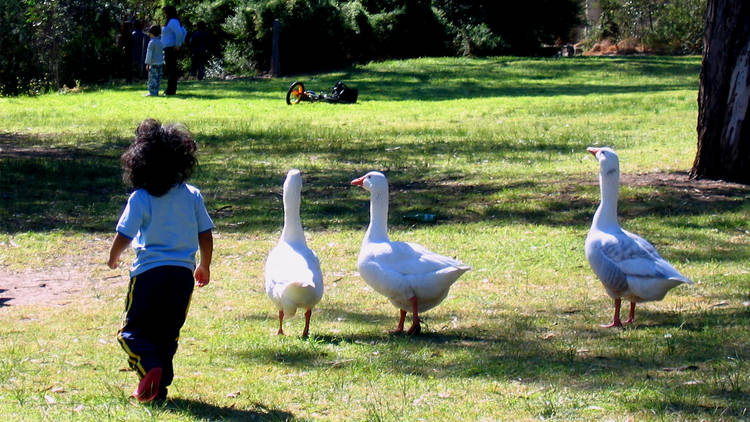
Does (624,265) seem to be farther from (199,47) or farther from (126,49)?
(126,49)

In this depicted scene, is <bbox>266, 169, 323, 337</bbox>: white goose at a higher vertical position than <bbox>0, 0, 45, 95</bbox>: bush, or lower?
lower

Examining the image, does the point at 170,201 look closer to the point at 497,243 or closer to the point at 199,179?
the point at 497,243

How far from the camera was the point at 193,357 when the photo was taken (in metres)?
6.54

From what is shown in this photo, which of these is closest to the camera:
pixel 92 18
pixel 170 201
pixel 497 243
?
pixel 170 201

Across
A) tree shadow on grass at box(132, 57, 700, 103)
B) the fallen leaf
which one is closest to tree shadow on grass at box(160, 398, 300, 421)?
the fallen leaf

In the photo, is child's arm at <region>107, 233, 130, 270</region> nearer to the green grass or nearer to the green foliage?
the green grass

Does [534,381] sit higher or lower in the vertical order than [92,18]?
lower

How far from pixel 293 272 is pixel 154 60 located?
18.3 metres

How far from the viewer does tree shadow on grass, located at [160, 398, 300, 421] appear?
5.17m

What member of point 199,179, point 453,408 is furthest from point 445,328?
point 199,179

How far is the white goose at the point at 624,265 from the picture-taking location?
23.0 ft

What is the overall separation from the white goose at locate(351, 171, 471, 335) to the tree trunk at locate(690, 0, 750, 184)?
22.1 feet

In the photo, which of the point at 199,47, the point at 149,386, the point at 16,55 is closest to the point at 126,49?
the point at 199,47

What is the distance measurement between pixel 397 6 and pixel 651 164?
2252cm
